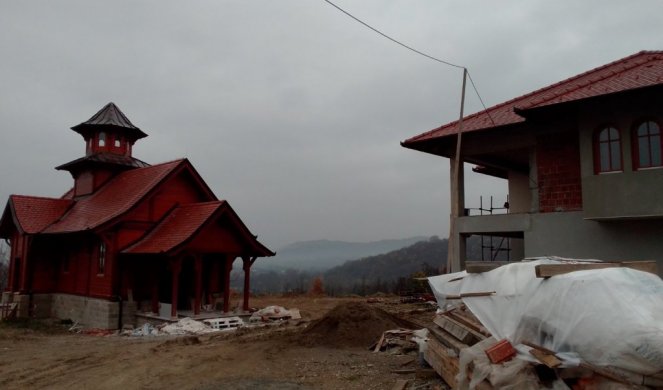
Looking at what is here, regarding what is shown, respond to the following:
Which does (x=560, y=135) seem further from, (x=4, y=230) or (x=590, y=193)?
(x=4, y=230)

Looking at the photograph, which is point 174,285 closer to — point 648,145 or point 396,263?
point 648,145

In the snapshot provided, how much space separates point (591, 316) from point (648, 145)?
7416mm

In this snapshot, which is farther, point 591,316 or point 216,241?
point 216,241

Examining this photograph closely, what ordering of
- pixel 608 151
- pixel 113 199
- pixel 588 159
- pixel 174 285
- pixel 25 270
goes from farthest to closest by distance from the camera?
pixel 25 270
pixel 113 199
pixel 174 285
pixel 588 159
pixel 608 151

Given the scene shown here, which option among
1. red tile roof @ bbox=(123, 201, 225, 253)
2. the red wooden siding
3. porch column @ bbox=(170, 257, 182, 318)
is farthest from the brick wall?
porch column @ bbox=(170, 257, 182, 318)

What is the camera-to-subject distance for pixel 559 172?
12.4 meters

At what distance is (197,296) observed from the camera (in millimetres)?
16938

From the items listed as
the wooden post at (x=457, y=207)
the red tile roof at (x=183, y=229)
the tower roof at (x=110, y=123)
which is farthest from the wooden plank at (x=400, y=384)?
the tower roof at (x=110, y=123)

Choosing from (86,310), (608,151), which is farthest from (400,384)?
(86,310)

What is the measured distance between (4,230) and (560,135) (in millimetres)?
24205

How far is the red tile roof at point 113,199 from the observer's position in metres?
18.7

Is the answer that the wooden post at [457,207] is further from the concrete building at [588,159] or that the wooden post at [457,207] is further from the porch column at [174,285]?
the porch column at [174,285]

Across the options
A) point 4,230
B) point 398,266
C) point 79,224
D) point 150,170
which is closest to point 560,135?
point 150,170

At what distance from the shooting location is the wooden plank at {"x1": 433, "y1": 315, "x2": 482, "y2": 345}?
23.1ft
